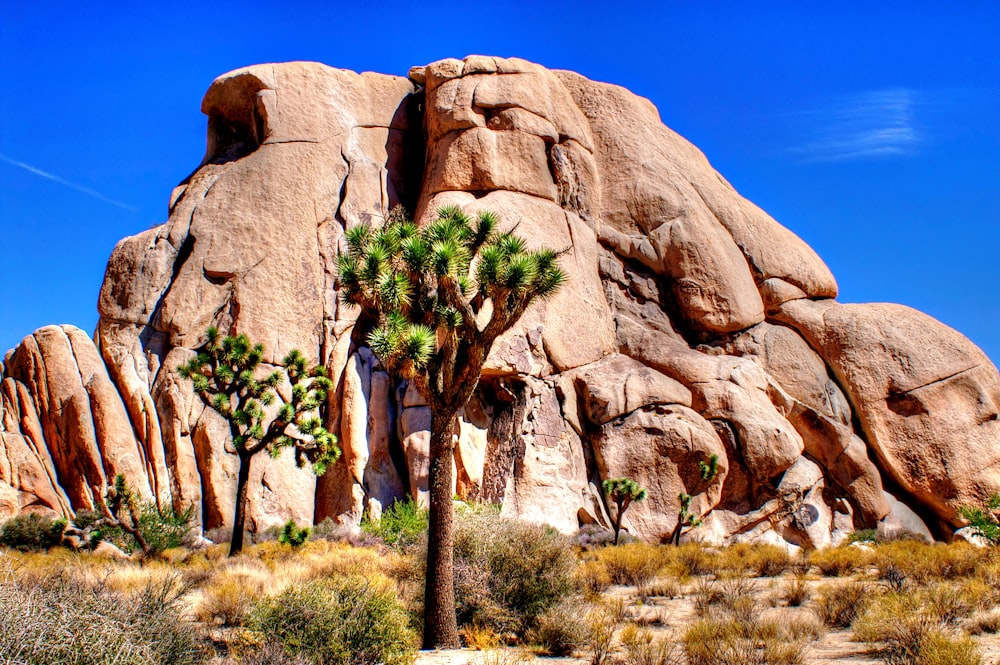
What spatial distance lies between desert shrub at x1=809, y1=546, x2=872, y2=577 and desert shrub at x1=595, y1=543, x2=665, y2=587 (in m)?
3.30

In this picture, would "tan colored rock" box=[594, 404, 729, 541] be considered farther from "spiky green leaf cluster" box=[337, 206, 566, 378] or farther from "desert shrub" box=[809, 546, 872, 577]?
"spiky green leaf cluster" box=[337, 206, 566, 378]

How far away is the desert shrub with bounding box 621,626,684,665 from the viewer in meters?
8.02

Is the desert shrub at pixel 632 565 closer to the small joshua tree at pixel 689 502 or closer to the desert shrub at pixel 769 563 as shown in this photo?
the desert shrub at pixel 769 563

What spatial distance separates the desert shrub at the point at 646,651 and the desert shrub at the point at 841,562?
8.01 metres

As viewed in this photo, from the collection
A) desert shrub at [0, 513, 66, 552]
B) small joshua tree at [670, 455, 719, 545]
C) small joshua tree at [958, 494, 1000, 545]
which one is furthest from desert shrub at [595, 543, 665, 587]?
desert shrub at [0, 513, 66, 552]

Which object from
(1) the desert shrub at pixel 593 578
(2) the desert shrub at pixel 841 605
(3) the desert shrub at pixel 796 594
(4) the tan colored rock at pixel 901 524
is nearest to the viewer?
(2) the desert shrub at pixel 841 605

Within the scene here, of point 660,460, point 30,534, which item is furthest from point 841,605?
point 30,534

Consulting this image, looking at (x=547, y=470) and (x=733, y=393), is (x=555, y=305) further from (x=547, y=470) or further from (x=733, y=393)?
A: (x=733, y=393)

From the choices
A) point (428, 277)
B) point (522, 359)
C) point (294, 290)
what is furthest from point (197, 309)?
point (428, 277)

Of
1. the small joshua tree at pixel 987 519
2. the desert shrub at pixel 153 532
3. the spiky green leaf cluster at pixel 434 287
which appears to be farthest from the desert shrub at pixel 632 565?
the desert shrub at pixel 153 532

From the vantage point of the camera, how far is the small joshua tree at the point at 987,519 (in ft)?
64.7

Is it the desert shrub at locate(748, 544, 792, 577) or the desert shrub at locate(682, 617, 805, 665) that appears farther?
the desert shrub at locate(748, 544, 792, 577)

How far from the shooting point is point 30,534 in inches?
726

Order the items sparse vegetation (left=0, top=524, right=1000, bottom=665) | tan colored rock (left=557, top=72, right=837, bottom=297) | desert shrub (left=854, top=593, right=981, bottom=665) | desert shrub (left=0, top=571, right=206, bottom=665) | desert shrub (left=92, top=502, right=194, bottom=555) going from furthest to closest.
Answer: tan colored rock (left=557, top=72, right=837, bottom=297) < desert shrub (left=92, top=502, right=194, bottom=555) < desert shrub (left=854, top=593, right=981, bottom=665) < sparse vegetation (left=0, top=524, right=1000, bottom=665) < desert shrub (left=0, top=571, right=206, bottom=665)
